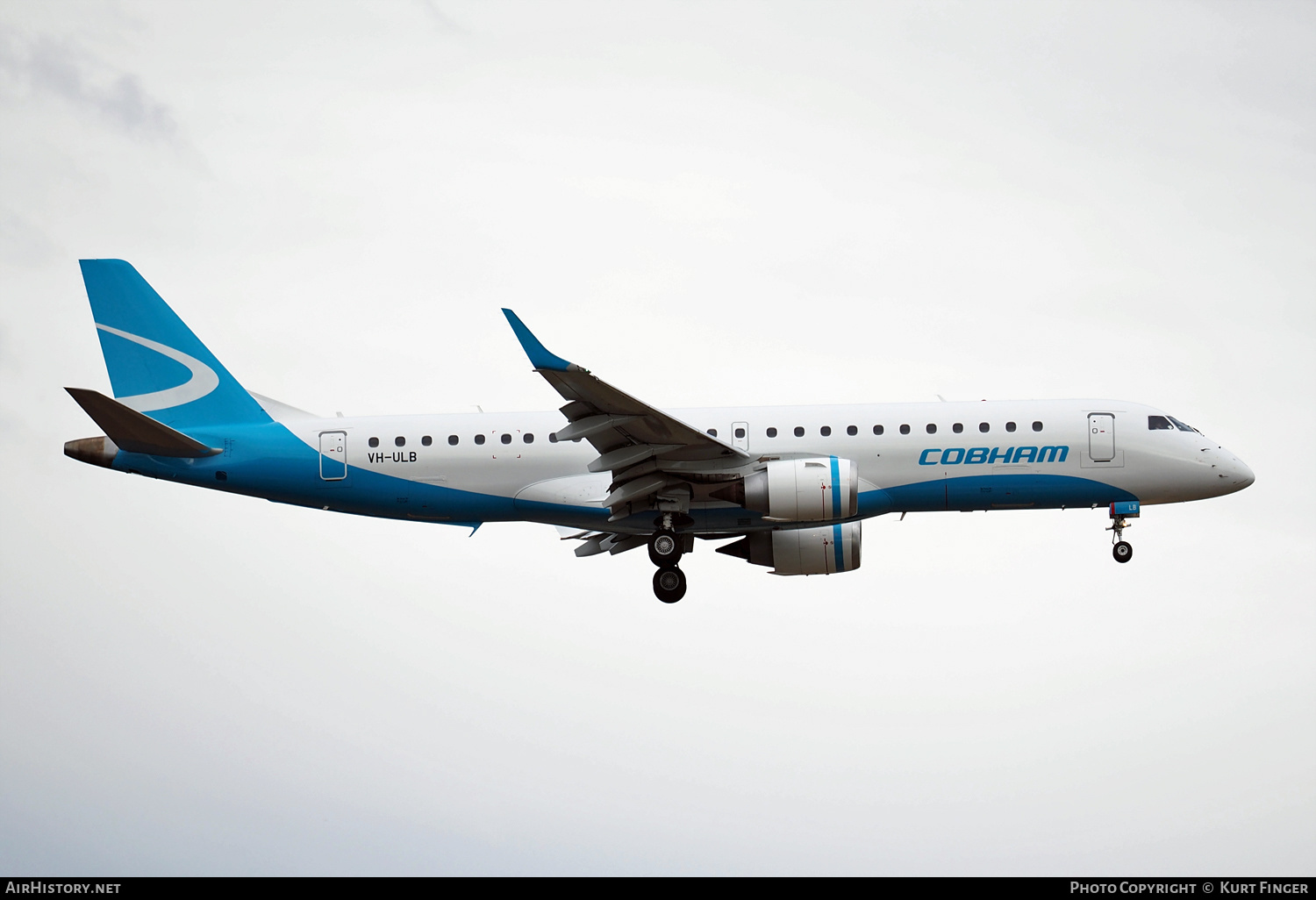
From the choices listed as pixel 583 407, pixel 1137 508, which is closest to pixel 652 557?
pixel 583 407

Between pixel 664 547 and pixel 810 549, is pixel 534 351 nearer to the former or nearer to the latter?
pixel 664 547

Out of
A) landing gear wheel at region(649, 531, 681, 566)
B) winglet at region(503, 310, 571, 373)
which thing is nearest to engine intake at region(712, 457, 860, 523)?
landing gear wheel at region(649, 531, 681, 566)

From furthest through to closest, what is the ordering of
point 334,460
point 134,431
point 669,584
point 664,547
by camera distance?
point 334,460 < point 669,584 < point 664,547 < point 134,431

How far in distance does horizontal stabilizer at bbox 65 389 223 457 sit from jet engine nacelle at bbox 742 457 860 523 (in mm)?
13237

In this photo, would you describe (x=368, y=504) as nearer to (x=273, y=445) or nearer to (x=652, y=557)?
(x=273, y=445)

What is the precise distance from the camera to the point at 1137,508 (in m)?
29.5

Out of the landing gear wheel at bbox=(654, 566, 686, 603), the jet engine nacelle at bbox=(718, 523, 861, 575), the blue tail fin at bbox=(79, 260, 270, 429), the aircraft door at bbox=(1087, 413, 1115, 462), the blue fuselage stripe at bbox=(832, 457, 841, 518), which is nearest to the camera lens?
the blue fuselage stripe at bbox=(832, 457, 841, 518)

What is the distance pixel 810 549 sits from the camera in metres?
31.1

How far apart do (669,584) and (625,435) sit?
14.0 feet

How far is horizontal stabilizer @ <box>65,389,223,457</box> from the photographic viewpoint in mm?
26938

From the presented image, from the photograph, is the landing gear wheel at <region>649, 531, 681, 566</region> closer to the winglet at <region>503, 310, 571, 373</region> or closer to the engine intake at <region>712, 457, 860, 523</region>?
the engine intake at <region>712, 457, 860, 523</region>

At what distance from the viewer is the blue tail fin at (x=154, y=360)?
30.7m

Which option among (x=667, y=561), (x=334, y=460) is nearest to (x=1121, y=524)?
(x=667, y=561)

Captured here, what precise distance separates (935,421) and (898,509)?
2.17 meters
